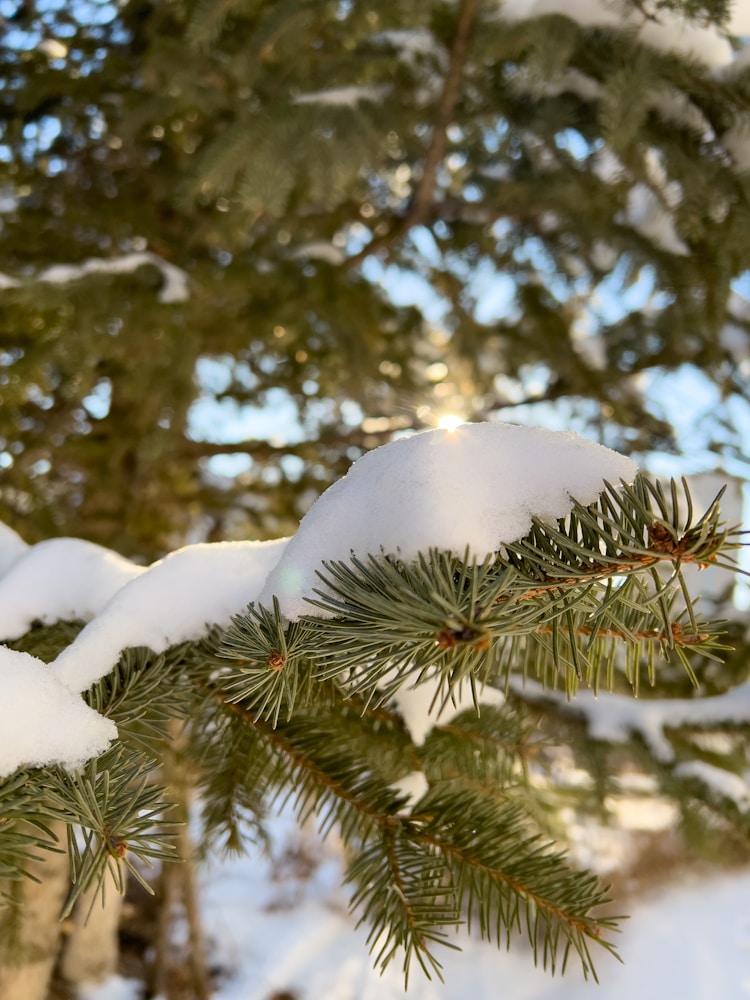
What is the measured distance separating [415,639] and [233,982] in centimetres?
427

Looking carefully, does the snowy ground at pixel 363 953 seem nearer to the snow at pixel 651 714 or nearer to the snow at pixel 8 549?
the snow at pixel 651 714

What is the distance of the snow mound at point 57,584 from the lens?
30.4 inches

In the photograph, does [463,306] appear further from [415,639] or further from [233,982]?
[233,982]

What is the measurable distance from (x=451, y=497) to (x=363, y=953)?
475 centimetres

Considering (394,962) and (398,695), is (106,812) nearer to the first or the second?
(398,695)

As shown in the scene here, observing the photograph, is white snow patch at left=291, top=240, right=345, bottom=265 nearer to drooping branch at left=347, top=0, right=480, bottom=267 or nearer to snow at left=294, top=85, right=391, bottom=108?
drooping branch at left=347, top=0, right=480, bottom=267

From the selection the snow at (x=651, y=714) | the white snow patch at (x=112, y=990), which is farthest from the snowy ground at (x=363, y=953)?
the snow at (x=651, y=714)

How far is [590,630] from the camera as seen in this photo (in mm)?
606

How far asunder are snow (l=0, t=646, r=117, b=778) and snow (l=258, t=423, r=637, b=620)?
0.59ft

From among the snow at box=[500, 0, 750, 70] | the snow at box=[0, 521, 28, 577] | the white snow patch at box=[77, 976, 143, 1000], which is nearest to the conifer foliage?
the snow at box=[0, 521, 28, 577]

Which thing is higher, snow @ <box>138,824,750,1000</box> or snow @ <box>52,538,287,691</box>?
snow @ <box>52,538,287,691</box>

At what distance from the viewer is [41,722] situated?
53 centimetres

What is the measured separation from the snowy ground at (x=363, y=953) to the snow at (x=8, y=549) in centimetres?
306

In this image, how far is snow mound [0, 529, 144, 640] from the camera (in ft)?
2.53
